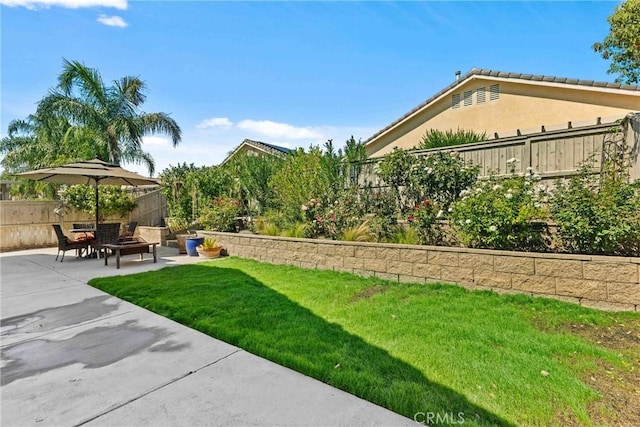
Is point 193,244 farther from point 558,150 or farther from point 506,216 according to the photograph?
point 558,150

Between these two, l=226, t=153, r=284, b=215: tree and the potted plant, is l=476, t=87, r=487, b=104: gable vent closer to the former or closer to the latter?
l=226, t=153, r=284, b=215: tree

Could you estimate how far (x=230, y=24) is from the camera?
8.49 m

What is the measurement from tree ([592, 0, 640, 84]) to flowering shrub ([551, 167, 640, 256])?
24.3 ft

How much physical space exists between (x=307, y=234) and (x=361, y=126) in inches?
399

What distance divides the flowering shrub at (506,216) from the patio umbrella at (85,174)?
844 cm

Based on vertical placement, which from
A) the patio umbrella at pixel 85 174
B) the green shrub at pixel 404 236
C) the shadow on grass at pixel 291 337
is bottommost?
the shadow on grass at pixel 291 337

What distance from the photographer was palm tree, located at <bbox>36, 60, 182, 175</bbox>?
46.4 feet

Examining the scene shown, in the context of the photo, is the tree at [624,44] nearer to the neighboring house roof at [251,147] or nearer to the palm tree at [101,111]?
the neighboring house roof at [251,147]

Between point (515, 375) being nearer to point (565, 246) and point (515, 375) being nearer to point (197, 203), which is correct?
point (565, 246)

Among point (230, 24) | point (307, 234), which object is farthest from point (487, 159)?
point (230, 24)

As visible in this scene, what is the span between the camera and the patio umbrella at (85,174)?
7.89 meters

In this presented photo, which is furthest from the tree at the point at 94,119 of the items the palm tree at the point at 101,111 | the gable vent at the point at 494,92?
the gable vent at the point at 494,92

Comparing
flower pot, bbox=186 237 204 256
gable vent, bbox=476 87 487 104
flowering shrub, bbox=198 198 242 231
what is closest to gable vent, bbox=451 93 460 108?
gable vent, bbox=476 87 487 104

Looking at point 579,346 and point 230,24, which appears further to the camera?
point 230,24
